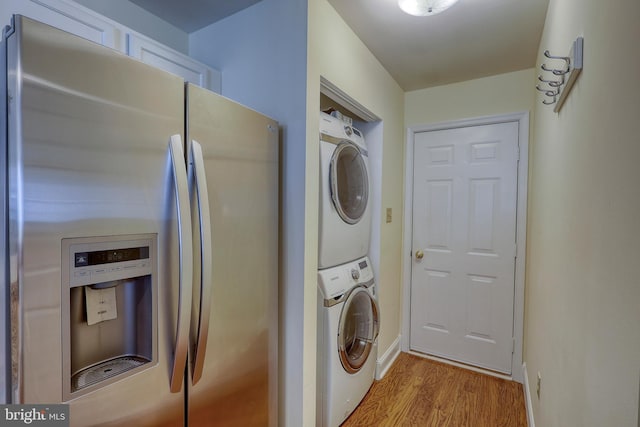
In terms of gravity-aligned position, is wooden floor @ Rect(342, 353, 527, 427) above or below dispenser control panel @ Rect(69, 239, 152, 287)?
below

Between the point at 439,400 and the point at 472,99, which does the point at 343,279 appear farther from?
the point at 472,99

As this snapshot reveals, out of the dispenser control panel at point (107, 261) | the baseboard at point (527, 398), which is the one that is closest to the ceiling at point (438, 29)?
the dispenser control panel at point (107, 261)

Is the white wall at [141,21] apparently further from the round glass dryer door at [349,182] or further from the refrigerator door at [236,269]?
the round glass dryer door at [349,182]

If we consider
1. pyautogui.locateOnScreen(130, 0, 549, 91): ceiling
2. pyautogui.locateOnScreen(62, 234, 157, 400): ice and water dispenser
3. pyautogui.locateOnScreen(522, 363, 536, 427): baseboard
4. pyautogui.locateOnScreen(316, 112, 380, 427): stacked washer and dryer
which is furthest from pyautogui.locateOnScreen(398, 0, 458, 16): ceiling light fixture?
pyautogui.locateOnScreen(522, 363, 536, 427): baseboard

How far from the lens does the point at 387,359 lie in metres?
2.58

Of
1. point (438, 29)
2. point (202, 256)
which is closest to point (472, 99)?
point (438, 29)

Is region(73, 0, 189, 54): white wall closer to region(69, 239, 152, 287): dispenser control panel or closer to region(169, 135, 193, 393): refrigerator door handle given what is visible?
region(169, 135, 193, 393): refrigerator door handle

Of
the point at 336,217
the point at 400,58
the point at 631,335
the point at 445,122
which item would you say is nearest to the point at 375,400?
the point at 336,217

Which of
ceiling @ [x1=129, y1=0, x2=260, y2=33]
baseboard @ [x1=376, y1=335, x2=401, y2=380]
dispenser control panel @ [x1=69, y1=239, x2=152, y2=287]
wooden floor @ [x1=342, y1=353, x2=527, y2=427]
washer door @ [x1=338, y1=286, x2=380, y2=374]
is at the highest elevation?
ceiling @ [x1=129, y1=0, x2=260, y2=33]

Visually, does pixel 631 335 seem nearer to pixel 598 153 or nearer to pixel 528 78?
pixel 598 153

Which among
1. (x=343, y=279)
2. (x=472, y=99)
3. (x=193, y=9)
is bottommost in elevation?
(x=343, y=279)

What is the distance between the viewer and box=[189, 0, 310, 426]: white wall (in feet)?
4.94

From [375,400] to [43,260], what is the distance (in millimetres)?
2184

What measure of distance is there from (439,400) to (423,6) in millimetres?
2520
